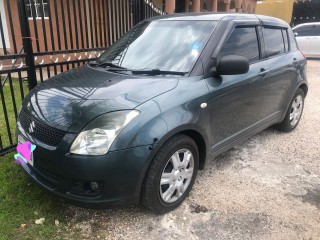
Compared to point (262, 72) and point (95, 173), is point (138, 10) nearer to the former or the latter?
point (262, 72)

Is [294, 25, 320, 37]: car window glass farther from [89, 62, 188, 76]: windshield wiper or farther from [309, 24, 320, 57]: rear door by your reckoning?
[89, 62, 188, 76]: windshield wiper

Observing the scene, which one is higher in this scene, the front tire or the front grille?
the front grille

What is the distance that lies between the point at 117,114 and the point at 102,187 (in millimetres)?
578

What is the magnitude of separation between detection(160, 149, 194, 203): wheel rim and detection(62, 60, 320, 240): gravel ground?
0.62 ft

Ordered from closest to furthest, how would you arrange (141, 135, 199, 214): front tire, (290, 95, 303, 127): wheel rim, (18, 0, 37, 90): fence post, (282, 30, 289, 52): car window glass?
(141, 135, 199, 214): front tire < (18, 0, 37, 90): fence post < (282, 30, 289, 52): car window glass < (290, 95, 303, 127): wheel rim

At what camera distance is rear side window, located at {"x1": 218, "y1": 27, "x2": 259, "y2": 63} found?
333cm

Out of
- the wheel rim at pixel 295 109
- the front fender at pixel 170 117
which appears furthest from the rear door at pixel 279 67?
the front fender at pixel 170 117

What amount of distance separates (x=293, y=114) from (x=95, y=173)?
369 centimetres

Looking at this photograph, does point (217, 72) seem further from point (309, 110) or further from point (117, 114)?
point (309, 110)

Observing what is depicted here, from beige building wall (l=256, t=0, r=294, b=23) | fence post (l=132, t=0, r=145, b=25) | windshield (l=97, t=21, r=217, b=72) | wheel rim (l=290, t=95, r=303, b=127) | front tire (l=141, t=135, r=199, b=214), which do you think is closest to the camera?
front tire (l=141, t=135, r=199, b=214)

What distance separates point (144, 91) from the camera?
105 inches

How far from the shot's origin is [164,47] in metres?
3.29

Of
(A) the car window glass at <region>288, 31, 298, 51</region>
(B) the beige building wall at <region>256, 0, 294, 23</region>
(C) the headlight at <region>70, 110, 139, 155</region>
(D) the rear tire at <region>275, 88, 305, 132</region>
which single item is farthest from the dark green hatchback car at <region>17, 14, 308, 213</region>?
(B) the beige building wall at <region>256, 0, 294, 23</region>

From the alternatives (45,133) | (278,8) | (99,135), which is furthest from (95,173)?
(278,8)
